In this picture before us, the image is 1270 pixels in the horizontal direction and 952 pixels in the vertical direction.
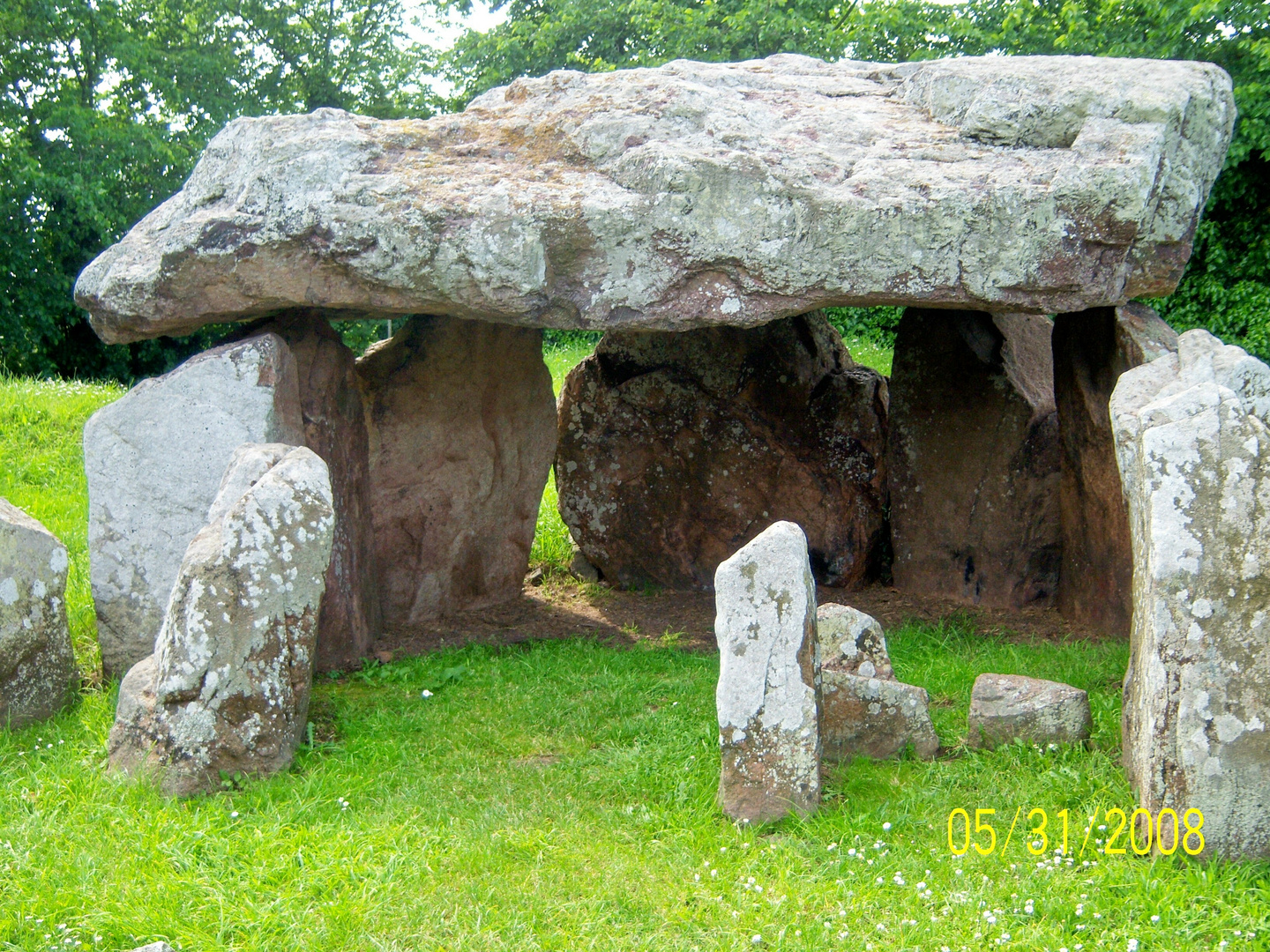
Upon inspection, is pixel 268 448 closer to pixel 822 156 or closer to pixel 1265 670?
pixel 822 156

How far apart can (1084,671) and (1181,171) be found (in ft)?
8.42

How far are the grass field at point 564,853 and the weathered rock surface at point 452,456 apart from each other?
1.81 m

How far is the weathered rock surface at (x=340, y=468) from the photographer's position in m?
6.61

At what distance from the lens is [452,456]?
7.77 meters

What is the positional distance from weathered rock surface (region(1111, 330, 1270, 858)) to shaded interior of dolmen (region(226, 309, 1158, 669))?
2527 mm

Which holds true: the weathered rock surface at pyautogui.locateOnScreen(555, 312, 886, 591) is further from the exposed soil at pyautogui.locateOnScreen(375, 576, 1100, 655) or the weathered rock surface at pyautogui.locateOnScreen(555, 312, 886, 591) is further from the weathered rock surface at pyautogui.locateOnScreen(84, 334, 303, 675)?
the weathered rock surface at pyautogui.locateOnScreen(84, 334, 303, 675)

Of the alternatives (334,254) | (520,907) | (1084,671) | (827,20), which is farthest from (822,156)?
(827,20)

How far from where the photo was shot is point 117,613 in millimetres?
5984

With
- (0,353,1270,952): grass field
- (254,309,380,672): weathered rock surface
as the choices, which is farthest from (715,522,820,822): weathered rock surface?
(254,309,380,672): weathered rock surface

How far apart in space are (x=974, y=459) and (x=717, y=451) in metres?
1.76

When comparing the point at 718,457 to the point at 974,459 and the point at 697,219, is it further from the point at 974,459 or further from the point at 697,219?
the point at 697,219
